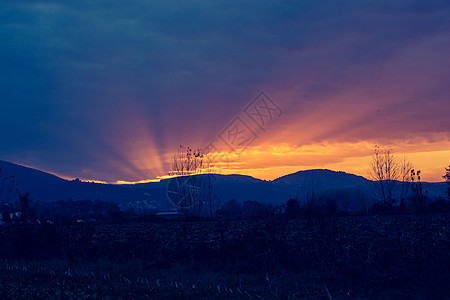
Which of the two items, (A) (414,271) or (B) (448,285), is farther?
(A) (414,271)

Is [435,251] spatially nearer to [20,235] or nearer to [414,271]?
[414,271]

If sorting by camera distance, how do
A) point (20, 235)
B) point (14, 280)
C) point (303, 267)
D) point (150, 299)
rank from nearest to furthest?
point (150, 299), point (14, 280), point (303, 267), point (20, 235)

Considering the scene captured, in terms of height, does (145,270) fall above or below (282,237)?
below

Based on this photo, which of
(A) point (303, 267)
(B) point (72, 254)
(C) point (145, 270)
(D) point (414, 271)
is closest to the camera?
(D) point (414, 271)

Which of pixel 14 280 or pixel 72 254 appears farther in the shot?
pixel 72 254

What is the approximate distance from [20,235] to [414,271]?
20.0 metres

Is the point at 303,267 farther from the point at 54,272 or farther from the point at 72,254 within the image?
the point at 72,254

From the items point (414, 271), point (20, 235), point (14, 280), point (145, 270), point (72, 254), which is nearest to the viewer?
point (414, 271)

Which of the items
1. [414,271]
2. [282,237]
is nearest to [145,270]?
[282,237]

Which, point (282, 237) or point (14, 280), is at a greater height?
point (282, 237)

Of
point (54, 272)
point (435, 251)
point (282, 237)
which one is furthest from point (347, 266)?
point (54, 272)

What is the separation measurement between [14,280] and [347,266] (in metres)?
11.0

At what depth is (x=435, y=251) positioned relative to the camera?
12.8m

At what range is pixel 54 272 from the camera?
15406 mm
